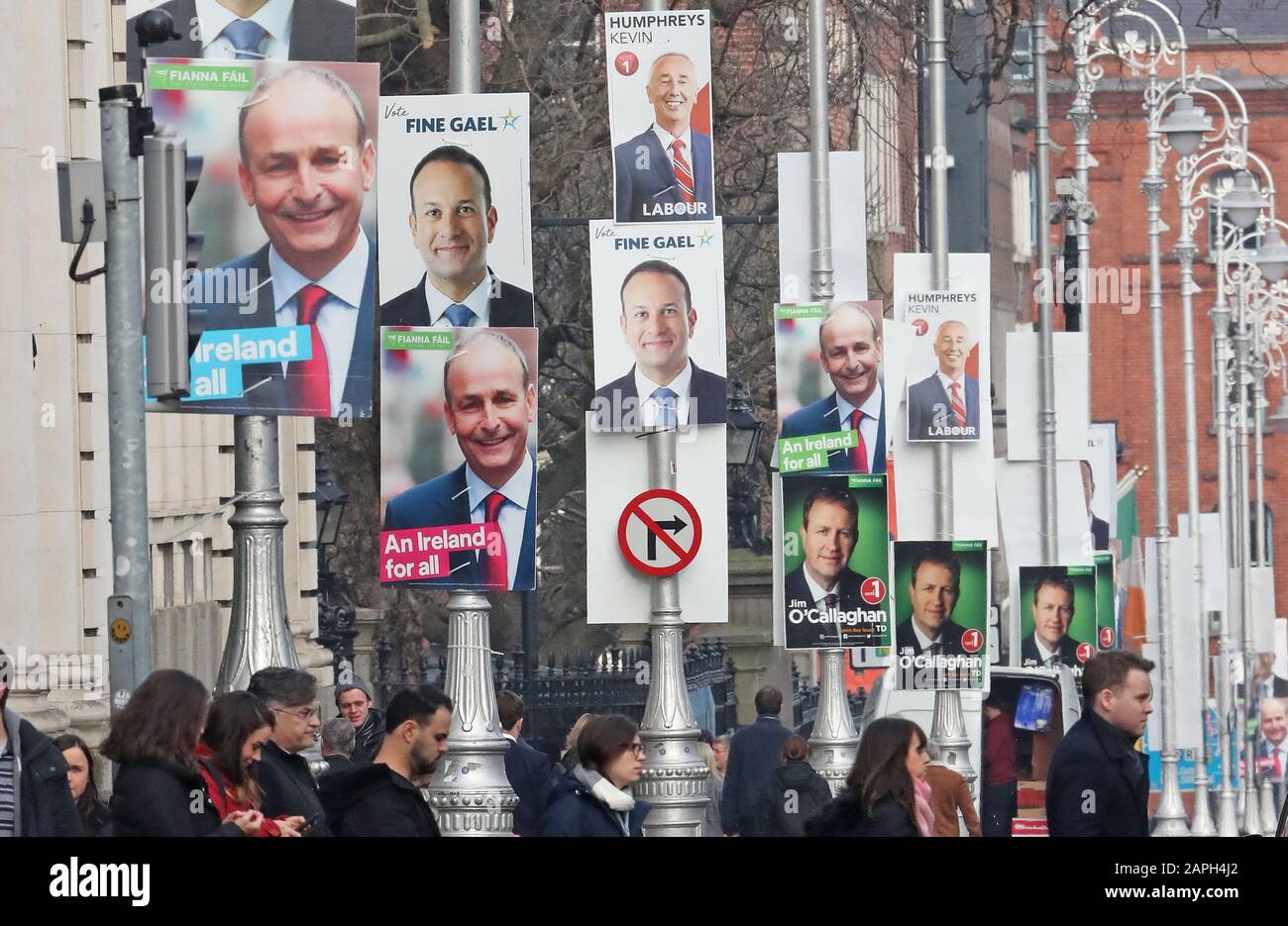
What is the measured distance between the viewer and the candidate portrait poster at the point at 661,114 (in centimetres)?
1603

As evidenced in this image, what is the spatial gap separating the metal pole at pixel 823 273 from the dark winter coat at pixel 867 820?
11.4 metres

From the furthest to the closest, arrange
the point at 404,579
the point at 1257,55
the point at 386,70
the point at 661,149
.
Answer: the point at 1257,55 → the point at 386,70 → the point at 661,149 → the point at 404,579

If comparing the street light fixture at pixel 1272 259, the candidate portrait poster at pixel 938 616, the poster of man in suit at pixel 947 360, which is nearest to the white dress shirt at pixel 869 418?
the candidate portrait poster at pixel 938 616

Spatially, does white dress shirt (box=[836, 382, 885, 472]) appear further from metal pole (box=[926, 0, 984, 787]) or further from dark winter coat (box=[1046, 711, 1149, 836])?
dark winter coat (box=[1046, 711, 1149, 836])

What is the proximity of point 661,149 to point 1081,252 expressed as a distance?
550 inches

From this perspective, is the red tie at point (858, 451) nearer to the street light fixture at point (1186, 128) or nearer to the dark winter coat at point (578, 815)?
the dark winter coat at point (578, 815)

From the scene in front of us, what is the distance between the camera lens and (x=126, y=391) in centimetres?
1110

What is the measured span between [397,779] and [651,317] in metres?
6.98

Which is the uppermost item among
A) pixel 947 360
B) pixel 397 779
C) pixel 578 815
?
pixel 947 360

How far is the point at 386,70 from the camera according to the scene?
84.0 feet

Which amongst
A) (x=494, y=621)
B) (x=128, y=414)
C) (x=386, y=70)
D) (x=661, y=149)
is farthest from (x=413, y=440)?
(x=494, y=621)

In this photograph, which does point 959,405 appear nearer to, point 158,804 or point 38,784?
point 38,784

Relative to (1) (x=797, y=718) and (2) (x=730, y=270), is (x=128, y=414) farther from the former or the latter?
(1) (x=797, y=718)

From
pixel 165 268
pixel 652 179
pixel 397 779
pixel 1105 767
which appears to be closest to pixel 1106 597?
pixel 652 179
